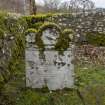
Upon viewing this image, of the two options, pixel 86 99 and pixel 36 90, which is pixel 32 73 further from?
pixel 86 99

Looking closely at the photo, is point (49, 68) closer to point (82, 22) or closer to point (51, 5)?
point (82, 22)

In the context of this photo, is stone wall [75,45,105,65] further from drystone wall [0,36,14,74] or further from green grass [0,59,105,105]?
drystone wall [0,36,14,74]

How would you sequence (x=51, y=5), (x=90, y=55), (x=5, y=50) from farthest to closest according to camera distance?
(x=51, y=5)
(x=90, y=55)
(x=5, y=50)

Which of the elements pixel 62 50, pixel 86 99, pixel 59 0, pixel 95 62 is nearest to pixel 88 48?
pixel 95 62

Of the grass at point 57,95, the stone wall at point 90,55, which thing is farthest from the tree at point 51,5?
the grass at point 57,95

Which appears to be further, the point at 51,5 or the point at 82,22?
the point at 51,5

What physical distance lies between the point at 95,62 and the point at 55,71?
3146 millimetres

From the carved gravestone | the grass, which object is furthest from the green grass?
the carved gravestone

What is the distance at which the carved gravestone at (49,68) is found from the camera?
5930mm

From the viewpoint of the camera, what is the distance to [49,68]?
5.95 meters

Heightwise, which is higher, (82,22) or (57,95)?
(82,22)

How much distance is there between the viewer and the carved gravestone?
5930 mm

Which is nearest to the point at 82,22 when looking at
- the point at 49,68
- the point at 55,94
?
the point at 49,68

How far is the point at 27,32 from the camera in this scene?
591 centimetres
